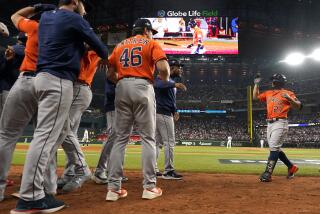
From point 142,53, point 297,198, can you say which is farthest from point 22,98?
point 297,198

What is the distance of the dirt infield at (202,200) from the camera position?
3178mm

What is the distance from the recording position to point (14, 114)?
11.2ft

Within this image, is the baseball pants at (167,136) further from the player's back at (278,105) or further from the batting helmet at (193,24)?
the batting helmet at (193,24)

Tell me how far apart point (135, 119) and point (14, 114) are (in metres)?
1.41

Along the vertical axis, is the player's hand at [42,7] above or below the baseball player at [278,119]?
above

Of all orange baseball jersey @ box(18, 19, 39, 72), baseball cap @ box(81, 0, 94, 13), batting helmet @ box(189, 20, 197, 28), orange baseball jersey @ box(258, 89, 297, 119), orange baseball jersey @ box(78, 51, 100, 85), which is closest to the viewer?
orange baseball jersey @ box(18, 19, 39, 72)

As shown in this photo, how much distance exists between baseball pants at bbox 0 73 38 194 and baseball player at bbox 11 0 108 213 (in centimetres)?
37

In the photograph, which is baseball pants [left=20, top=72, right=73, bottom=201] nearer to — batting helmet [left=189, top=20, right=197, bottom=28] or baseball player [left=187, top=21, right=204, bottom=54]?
baseball player [left=187, top=21, right=204, bottom=54]

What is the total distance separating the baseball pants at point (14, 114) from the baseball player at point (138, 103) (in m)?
1.04

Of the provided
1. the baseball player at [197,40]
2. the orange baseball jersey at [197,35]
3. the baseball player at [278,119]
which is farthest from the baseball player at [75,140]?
the orange baseball jersey at [197,35]

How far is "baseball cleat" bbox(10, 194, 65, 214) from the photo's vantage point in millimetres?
2818

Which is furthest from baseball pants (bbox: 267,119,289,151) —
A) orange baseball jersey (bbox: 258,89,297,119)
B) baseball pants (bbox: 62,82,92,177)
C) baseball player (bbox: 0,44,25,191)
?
baseball player (bbox: 0,44,25,191)

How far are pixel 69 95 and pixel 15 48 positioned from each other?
1589 mm

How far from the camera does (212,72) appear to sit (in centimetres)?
4347
